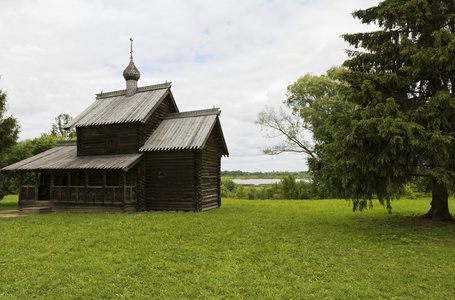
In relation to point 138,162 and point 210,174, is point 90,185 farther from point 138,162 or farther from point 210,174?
point 210,174

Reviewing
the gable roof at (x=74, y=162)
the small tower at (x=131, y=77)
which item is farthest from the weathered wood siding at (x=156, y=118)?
the small tower at (x=131, y=77)

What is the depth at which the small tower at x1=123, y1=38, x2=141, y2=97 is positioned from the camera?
2312cm

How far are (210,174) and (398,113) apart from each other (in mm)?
12699

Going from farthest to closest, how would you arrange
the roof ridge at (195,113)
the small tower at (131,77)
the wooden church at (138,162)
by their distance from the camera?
the small tower at (131,77)
the roof ridge at (195,113)
the wooden church at (138,162)

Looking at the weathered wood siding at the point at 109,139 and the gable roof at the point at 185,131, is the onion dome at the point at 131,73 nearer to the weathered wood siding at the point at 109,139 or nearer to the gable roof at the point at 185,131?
the gable roof at the point at 185,131

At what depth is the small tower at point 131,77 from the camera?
910 inches

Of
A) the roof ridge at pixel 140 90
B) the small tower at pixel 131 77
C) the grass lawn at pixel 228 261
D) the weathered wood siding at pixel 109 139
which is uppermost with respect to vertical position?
the small tower at pixel 131 77

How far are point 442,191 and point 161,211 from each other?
14655 millimetres

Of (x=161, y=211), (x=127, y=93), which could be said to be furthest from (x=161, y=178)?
(x=127, y=93)

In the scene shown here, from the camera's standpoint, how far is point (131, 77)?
23.3 metres

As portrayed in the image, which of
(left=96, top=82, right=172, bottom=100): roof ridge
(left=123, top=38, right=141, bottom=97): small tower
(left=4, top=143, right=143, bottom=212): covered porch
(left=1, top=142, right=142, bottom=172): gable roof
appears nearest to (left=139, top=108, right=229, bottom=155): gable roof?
(left=1, top=142, right=142, bottom=172): gable roof

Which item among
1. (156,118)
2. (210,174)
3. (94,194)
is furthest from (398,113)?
(94,194)

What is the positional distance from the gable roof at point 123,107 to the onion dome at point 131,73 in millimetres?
1070

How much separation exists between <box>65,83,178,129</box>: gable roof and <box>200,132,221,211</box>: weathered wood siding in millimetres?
4583
